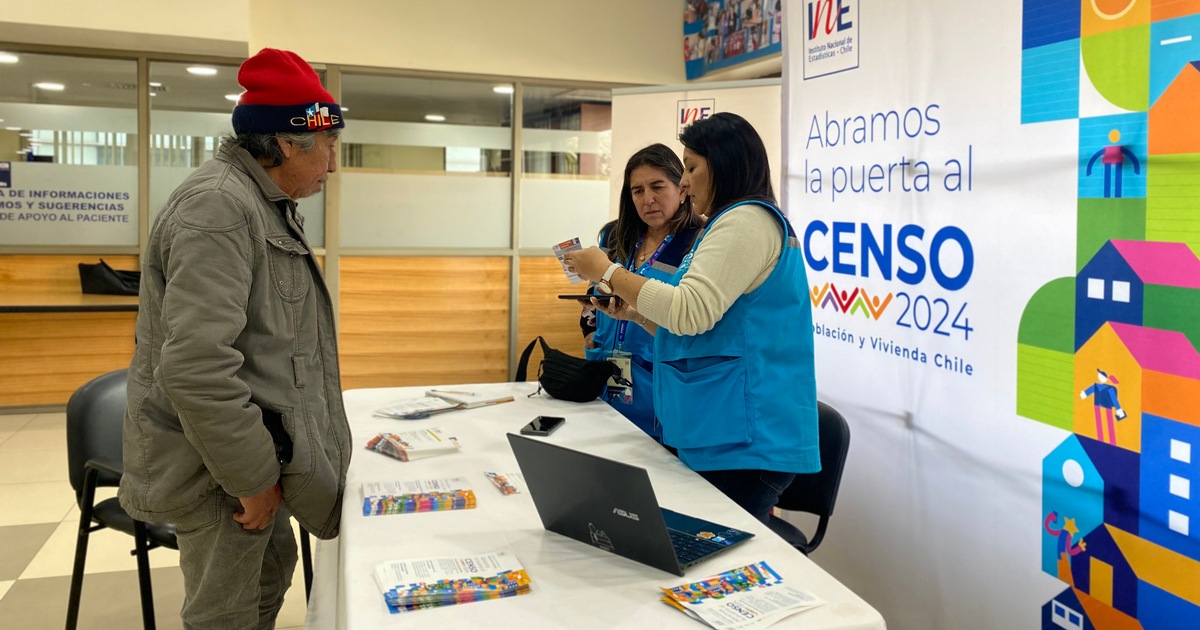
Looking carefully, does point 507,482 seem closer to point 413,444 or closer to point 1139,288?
point 413,444

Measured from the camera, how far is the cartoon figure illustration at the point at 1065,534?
1.99m

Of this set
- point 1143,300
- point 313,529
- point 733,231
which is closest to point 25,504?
point 313,529

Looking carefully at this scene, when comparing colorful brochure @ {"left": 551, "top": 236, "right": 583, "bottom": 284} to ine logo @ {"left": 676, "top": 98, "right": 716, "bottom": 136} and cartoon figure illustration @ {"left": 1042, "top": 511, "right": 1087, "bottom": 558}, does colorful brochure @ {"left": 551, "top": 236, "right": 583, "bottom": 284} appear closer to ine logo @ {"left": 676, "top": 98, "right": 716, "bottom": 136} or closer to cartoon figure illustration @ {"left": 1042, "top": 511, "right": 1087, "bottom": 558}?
cartoon figure illustration @ {"left": 1042, "top": 511, "right": 1087, "bottom": 558}

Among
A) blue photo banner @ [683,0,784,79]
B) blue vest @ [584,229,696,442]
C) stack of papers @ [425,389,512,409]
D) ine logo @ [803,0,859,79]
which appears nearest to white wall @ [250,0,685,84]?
blue photo banner @ [683,0,784,79]

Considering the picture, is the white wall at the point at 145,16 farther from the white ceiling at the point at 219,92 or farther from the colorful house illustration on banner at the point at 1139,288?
the colorful house illustration on banner at the point at 1139,288

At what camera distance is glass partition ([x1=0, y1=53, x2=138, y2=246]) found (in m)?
5.93

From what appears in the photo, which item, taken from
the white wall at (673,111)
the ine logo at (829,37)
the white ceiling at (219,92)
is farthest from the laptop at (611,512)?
the white ceiling at (219,92)

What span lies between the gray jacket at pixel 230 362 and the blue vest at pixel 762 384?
87cm

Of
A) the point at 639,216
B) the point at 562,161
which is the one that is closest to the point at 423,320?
the point at 562,161

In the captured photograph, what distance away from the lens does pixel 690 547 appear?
157 cm

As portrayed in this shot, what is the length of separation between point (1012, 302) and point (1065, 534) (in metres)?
0.57

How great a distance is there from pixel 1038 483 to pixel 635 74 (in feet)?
16.8

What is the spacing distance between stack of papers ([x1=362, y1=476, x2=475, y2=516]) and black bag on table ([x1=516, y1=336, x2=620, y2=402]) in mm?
856

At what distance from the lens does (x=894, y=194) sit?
2.62 m
